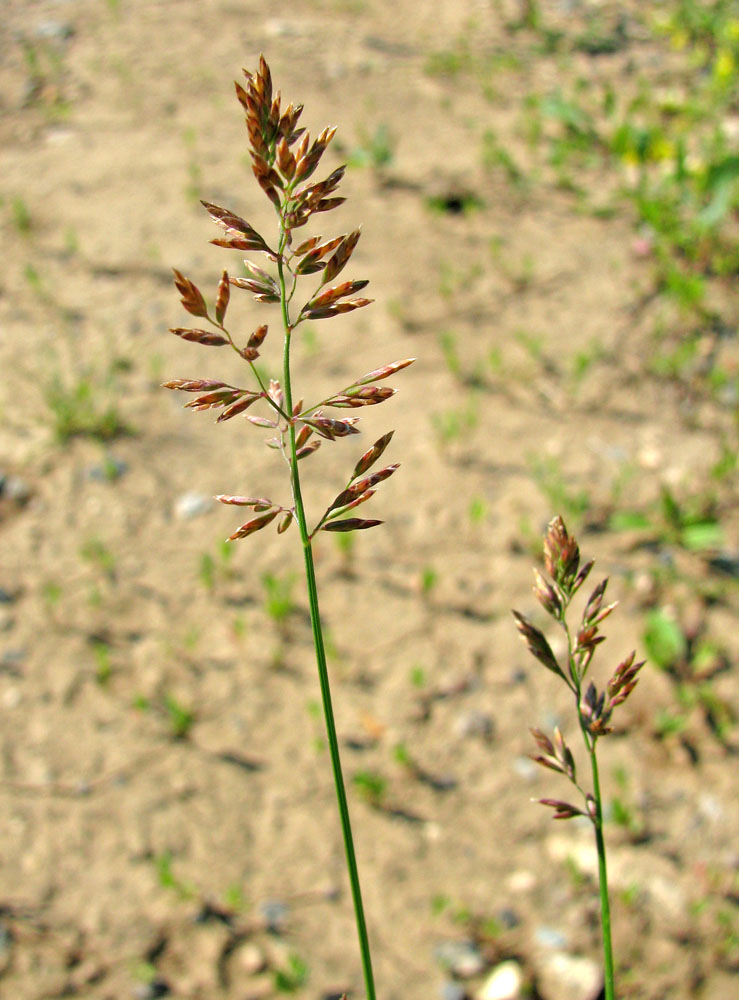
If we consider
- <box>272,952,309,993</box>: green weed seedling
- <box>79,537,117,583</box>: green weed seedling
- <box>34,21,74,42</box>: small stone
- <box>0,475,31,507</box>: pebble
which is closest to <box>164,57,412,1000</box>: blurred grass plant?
<box>272,952,309,993</box>: green weed seedling

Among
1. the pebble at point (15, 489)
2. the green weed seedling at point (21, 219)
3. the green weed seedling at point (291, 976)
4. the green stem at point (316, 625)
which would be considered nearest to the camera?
the green stem at point (316, 625)

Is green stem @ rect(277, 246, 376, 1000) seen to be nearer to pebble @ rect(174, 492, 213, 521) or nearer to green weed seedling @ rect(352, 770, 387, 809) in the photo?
green weed seedling @ rect(352, 770, 387, 809)

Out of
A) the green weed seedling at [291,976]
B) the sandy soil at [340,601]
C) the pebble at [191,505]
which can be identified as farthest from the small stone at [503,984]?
the pebble at [191,505]

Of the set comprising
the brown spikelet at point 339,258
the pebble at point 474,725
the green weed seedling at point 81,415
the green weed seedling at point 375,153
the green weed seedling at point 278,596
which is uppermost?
the brown spikelet at point 339,258

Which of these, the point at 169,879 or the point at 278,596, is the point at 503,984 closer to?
the point at 169,879

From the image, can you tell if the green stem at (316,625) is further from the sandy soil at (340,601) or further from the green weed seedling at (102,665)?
the green weed seedling at (102,665)

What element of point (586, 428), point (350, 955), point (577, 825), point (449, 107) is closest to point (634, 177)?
point (449, 107)
